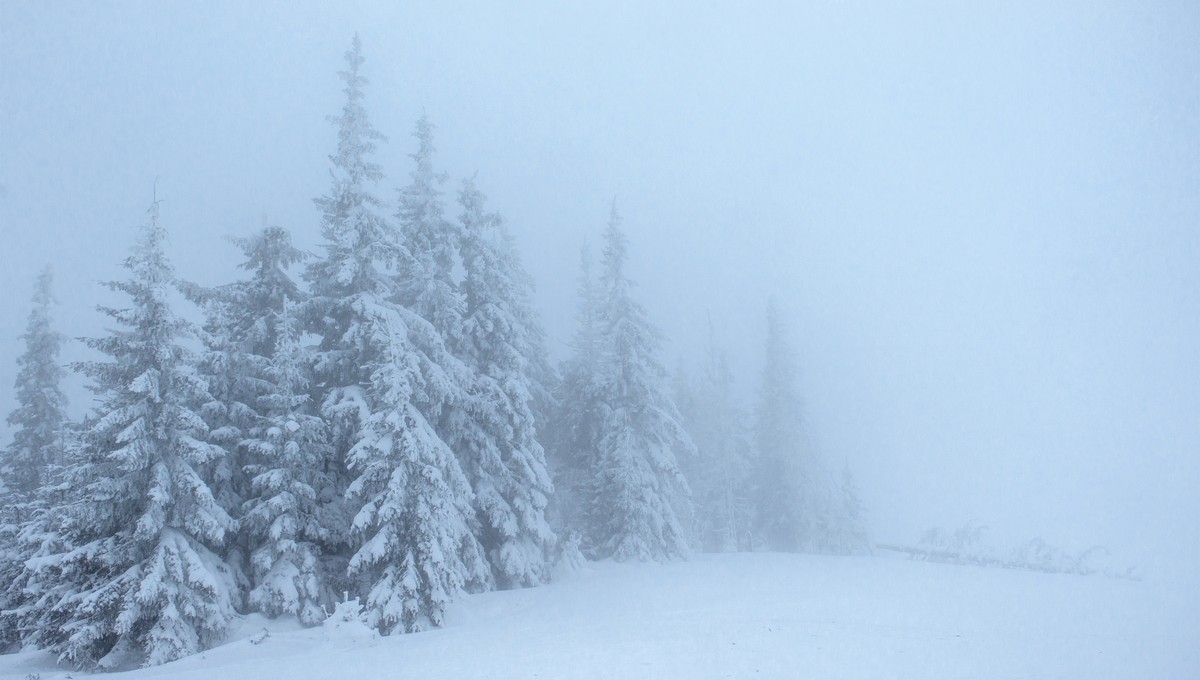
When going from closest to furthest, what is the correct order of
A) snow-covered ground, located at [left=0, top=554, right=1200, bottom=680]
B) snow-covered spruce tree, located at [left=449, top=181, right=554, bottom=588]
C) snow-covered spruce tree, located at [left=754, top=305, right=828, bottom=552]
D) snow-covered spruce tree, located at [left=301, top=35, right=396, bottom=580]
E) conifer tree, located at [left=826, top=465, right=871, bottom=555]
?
snow-covered ground, located at [left=0, top=554, right=1200, bottom=680]
snow-covered spruce tree, located at [left=301, top=35, right=396, bottom=580]
snow-covered spruce tree, located at [left=449, top=181, right=554, bottom=588]
snow-covered spruce tree, located at [left=754, top=305, right=828, bottom=552]
conifer tree, located at [left=826, top=465, right=871, bottom=555]

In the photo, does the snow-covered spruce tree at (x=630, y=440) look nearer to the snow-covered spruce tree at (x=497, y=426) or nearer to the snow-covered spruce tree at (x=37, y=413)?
the snow-covered spruce tree at (x=497, y=426)

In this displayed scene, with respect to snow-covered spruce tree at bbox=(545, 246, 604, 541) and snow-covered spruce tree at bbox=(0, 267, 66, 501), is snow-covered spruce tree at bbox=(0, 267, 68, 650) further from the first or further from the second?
snow-covered spruce tree at bbox=(545, 246, 604, 541)

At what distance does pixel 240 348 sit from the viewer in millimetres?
19125

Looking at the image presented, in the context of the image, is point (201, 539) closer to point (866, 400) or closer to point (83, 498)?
point (83, 498)

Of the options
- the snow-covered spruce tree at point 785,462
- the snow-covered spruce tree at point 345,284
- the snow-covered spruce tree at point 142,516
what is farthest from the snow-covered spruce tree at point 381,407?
the snow-covered spruce tree at point 785,462

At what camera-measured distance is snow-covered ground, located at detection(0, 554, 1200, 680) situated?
1195cm

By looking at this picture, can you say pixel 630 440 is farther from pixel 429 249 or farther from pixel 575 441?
pixel 429 249

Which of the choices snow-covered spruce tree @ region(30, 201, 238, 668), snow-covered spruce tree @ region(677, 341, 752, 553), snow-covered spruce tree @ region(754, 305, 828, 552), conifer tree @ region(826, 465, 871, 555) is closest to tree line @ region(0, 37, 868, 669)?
snow-covered spruce tree @ region(30, 201, 238, 668)

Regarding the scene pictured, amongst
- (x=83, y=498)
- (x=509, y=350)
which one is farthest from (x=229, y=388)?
(x=509, y=350)

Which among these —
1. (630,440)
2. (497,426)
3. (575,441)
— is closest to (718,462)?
(575,441)

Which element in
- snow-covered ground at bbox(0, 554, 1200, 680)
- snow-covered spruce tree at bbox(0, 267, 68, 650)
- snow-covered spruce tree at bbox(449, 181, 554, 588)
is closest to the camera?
snow-covered ground at bbox(0, 554, 1200, 680)

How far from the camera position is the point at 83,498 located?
48.5 ft

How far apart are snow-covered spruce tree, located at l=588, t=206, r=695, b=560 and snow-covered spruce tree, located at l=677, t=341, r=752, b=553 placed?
49.3ft

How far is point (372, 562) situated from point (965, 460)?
441 feet
